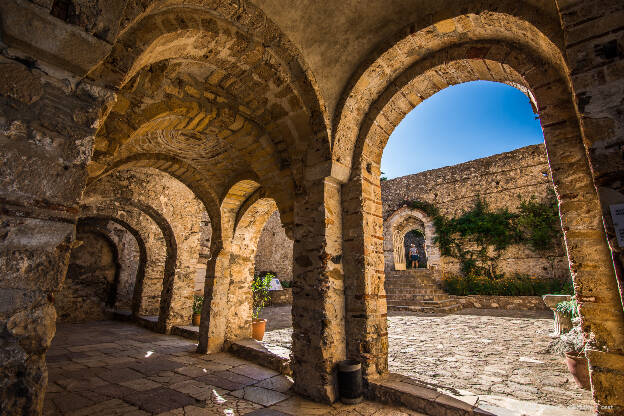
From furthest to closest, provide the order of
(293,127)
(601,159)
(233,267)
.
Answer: (233,267)
(293,127)
(601,159)

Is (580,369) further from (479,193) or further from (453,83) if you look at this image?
(479,193)

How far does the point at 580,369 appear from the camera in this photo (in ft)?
9.84

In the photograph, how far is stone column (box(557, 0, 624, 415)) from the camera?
61.9 inches

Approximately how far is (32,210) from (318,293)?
2489 mm

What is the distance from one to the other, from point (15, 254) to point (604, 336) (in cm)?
334

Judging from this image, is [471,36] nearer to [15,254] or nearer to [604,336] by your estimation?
[604,336]

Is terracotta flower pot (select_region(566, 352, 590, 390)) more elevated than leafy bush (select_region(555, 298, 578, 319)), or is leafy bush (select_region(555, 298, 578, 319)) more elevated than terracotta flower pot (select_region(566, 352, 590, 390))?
leafy bush (select_region(555, 298, 578, 319))

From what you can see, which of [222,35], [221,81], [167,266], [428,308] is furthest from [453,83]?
[428,308]

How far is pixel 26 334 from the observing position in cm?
127

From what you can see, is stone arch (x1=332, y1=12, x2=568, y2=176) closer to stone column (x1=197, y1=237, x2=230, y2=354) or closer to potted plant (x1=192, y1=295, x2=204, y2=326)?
stone column (x1=197, y1=237, x2=230, y2=354)

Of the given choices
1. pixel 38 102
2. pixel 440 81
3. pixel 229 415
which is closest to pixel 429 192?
pixel 440 81

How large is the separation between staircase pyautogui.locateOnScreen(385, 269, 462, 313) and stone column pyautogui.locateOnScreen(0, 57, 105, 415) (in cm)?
967

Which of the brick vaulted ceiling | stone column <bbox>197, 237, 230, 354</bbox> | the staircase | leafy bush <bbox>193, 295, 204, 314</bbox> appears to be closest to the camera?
the brick vaulted ceiling

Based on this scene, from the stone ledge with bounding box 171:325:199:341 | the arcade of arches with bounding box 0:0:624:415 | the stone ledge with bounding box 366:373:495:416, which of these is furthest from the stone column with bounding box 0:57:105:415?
the stone ledge with bounding box 171:325:199:341
